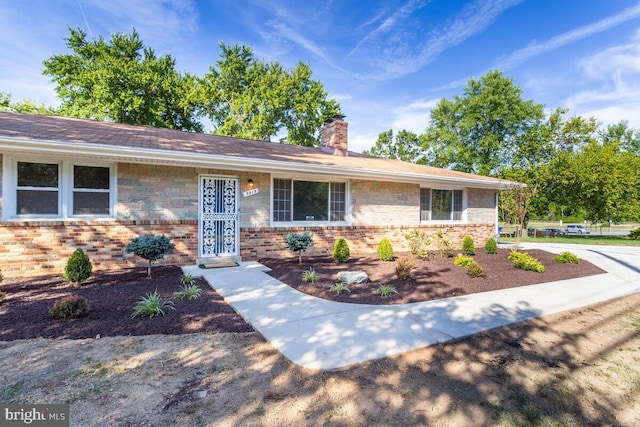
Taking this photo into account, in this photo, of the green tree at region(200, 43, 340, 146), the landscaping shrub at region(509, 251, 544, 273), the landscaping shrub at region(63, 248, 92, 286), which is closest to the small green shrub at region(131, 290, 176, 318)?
the landscaping shrub at region(63, 248, 92, 286)

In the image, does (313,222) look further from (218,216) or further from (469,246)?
(469,246)

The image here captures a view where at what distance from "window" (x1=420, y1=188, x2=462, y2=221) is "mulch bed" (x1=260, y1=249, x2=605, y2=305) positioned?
104 inches

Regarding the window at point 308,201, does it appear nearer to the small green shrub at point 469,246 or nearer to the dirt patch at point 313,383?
the small green shrub at point 469,246

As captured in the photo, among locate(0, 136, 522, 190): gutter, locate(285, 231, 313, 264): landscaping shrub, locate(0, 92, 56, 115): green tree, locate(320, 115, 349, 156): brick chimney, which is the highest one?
locate(0, 92, 56, 115): green tree

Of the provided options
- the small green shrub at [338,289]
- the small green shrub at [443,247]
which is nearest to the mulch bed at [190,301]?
the small green shrub at [338,289]

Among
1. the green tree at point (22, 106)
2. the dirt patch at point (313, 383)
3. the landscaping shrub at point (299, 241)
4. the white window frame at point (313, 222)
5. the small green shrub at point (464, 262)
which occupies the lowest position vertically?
the dirt patch at point (313, 383)

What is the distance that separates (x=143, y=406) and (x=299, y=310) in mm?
2407

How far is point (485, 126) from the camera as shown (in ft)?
99.9

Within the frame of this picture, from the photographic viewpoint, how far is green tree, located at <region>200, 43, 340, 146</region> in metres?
23.6

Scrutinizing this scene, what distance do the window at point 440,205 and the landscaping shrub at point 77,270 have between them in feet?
32.4

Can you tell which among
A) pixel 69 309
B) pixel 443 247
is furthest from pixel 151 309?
pixel 443 247

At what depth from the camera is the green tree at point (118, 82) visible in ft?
63.0

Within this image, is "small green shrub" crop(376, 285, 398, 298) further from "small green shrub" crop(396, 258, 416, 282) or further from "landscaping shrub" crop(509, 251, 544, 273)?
"landscaping shrub" crop(509, 251, 544, 273)

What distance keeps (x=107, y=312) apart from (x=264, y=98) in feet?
72.6
